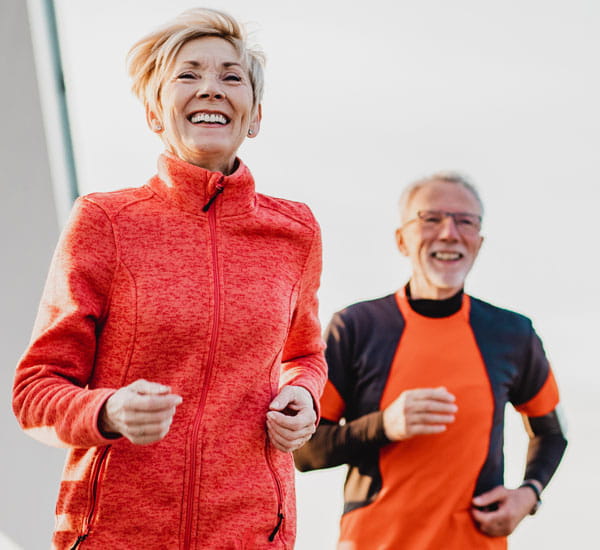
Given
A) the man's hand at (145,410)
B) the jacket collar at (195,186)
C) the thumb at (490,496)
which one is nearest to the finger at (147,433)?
the man's hand at (145,410)

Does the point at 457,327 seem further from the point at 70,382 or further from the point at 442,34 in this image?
the point at 70,382

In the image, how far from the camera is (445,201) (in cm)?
206

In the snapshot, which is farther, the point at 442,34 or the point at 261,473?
the point at 442,34

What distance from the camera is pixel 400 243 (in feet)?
6.93

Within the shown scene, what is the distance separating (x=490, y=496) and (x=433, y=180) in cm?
71

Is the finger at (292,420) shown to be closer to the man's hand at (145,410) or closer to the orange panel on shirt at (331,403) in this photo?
the man's hand at (145,410)

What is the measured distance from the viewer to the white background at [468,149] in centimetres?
212

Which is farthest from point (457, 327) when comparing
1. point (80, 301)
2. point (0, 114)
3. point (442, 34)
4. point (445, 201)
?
point (0, 114)

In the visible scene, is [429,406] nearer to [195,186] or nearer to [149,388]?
[195,186]

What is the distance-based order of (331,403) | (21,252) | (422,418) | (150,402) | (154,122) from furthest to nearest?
(21,252) → (331,403) → (422,418) → (154,122) → (150,402)

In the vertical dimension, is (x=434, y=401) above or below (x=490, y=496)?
above

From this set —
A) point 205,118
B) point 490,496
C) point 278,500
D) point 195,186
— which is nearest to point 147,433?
point 278,500

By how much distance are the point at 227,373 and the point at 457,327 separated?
0.85 meters

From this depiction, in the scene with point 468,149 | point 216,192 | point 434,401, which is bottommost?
point 434,401
